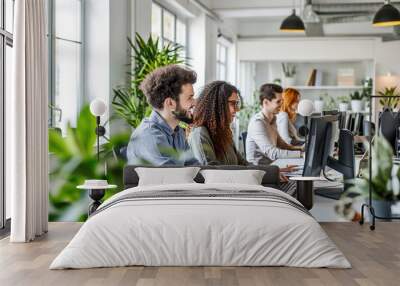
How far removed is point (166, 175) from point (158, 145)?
25 cm

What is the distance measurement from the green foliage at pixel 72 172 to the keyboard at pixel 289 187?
1483mm

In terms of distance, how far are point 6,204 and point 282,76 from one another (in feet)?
31.3

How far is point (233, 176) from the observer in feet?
20.2

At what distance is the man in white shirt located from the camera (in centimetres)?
726

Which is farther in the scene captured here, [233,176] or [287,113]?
[287,113]

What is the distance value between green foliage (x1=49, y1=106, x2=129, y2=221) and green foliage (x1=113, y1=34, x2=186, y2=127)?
3.52 ft

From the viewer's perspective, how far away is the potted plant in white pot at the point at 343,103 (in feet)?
47.4

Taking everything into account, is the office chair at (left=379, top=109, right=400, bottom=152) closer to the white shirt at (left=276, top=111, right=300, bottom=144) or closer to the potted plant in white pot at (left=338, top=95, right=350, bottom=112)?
the white shirt at (left=276, top=111, right=300, bottom=144)

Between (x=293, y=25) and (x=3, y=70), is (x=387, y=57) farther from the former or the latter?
(x=3, y=70)

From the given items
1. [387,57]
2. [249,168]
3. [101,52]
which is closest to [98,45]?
[101,52]

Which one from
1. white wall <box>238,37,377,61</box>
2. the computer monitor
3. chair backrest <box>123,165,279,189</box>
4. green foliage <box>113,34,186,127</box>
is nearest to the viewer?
the computer monitor

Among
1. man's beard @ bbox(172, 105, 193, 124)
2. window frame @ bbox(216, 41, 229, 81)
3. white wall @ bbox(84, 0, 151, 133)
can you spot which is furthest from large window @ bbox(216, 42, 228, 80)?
man's beard @ bbox(172, 105, 193, 124)

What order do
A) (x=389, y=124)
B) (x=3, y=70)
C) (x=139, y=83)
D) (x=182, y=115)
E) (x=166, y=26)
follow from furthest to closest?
(x=166, y=26), (x=139, y=83), (x=389, y=124), (x=3, y=70), (x=182, y=115)

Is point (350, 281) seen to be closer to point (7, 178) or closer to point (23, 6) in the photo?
point (23, 6)
